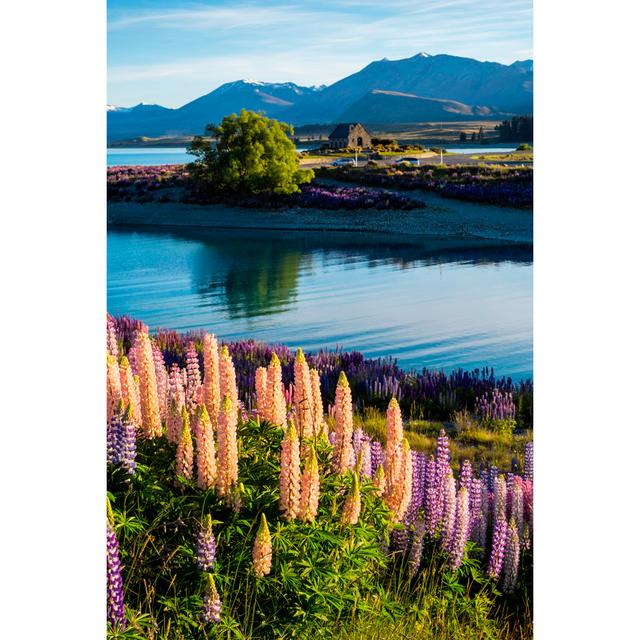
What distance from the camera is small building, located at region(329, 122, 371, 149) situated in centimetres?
514

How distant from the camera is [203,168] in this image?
17.7ft

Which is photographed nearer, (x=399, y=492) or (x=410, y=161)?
(x=399, y=492)

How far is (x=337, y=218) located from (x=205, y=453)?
2630mm

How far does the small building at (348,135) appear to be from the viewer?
5.14m

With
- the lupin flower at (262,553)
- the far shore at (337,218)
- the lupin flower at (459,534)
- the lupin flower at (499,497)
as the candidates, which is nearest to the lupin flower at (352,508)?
the lupin flower at (262,553)

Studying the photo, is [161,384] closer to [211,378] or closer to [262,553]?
[211,378]

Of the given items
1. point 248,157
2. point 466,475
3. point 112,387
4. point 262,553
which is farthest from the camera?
point 248,157

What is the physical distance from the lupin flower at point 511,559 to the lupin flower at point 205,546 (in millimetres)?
1666

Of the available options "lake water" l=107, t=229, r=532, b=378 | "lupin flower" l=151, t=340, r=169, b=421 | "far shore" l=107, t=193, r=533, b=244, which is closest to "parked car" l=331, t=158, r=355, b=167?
"far shore" l=107, t=193, r=533, b=244

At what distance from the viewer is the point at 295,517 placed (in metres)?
3.21

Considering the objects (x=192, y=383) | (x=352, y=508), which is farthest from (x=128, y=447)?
(x=352, y=508)
